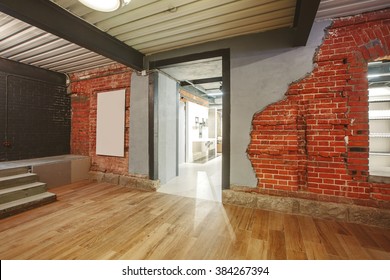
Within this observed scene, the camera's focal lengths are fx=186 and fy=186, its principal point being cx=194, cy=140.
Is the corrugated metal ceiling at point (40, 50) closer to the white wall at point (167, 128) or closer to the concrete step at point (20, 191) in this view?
the white wall at point (167, 128)

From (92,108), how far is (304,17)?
4700 millimetres

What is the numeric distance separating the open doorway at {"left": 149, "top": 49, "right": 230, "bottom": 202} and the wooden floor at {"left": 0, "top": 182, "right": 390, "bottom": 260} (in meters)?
0.86

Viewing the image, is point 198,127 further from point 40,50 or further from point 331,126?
point 331,126

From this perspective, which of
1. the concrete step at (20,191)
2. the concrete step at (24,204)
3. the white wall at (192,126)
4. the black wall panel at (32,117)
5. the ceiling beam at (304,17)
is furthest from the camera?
the white wall at (192,126)

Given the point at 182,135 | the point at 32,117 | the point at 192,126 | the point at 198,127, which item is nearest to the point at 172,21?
the point at 32,117

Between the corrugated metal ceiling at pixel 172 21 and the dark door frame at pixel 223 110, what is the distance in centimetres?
24

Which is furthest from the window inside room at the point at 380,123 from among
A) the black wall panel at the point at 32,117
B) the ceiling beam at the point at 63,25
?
the black wall panel at the point at 32,117

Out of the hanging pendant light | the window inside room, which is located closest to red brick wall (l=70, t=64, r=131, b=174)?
the hanging pendant light

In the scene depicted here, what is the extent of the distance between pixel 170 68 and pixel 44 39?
7.39ft

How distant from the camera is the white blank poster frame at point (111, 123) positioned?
14.0 feet

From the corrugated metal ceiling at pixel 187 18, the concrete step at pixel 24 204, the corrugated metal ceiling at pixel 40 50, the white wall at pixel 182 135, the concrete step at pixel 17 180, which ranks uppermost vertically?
the corrugated metal ceiling at pixel 40 50

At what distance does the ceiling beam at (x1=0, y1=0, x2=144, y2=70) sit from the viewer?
200cm

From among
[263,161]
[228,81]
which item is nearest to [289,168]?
[263,161]
